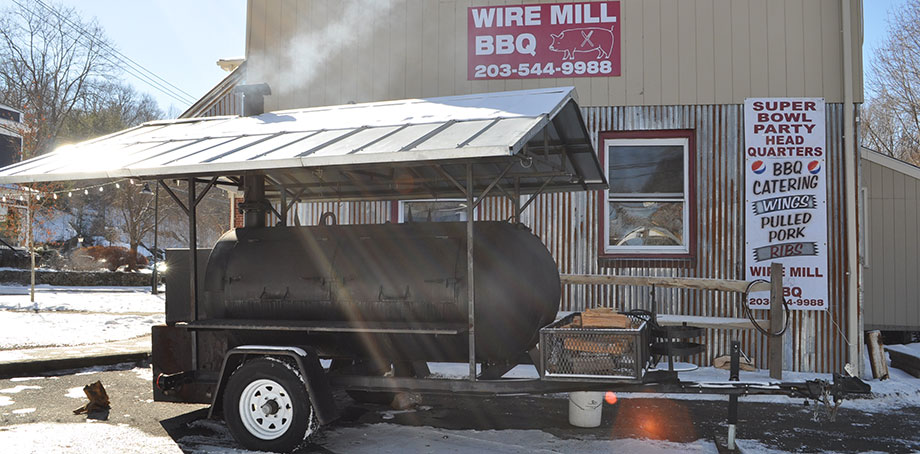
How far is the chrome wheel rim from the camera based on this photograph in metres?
5.90

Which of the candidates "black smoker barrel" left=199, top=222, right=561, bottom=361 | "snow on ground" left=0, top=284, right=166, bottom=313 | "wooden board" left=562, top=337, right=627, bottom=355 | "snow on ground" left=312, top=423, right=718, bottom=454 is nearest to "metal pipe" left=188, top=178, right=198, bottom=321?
"black smoker barrel" left=199, top=222, right=561, bottom=361

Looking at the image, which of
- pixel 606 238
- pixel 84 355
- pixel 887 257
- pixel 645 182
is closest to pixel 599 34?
pixel 645 182

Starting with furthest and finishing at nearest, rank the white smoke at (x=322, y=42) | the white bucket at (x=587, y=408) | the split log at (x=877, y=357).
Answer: the white smoke at (x=322, y=42) < the split log at (x=877, y=357) < the white bucket at (x=587, y=408)

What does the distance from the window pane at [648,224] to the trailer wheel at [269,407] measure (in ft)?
20.1

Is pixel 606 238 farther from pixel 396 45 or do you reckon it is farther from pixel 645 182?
pixel 396 45

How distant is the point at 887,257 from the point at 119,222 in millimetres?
64526

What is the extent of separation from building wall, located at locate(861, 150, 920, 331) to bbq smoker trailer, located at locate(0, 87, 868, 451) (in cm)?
871

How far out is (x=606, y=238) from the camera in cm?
1043

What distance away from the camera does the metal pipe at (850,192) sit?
9.62m

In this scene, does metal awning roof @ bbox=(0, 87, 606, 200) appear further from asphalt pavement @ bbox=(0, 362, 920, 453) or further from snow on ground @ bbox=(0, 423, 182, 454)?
asphalt pavement @ bbox=(0, 362, 920, 453)

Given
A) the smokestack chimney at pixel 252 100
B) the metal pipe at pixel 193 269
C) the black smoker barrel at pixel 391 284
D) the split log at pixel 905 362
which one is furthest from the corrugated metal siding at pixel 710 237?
the metal pipe at pixel 193 269

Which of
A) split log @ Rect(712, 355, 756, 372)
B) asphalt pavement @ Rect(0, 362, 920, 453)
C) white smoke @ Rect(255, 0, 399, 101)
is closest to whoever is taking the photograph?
asphalt pavement @ Rect(0, 362, 920, 453)

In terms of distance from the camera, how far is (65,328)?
46.8 feet

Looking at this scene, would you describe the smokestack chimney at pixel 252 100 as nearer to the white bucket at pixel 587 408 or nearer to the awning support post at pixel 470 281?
the awning support post at pixel 470 281
